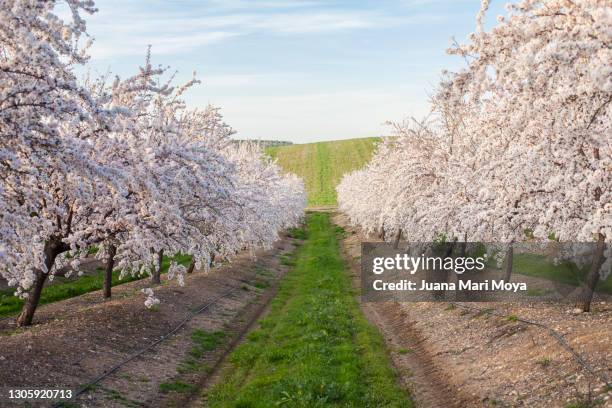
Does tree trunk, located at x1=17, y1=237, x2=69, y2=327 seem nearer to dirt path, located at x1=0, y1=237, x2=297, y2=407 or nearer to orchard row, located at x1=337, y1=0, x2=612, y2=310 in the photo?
dirt path, located at x1=0, y1=237, x2=297, y2=407

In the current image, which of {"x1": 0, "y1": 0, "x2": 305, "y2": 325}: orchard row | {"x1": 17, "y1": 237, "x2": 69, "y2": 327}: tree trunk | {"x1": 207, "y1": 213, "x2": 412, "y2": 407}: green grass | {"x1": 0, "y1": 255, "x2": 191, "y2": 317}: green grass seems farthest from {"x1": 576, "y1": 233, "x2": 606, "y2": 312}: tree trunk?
{"x1": 0, "y1": 255, "x2": 191, "y2": 317}: green grass

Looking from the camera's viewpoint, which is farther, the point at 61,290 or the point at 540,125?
the point at 61,290

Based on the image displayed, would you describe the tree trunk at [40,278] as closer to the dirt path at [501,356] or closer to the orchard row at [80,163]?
the orchard row at [80,163]

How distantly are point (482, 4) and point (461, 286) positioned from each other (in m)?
20.9

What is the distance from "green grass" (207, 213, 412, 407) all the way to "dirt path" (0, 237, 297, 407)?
4.49 feet

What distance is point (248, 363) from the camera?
66.7 feet

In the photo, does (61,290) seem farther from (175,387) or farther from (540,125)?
(540,125)

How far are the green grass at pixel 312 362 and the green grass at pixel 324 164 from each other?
4785 inches

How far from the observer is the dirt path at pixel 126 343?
16078 mm

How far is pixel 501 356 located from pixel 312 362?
612 centimetres

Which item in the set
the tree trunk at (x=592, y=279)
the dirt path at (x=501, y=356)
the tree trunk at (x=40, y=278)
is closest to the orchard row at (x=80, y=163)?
the tree trunk at (x=40, y=278)

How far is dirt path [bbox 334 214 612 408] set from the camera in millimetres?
14383

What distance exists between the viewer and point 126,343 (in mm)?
20672

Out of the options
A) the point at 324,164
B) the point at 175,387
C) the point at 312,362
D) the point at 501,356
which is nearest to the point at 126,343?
the point at 175,387
